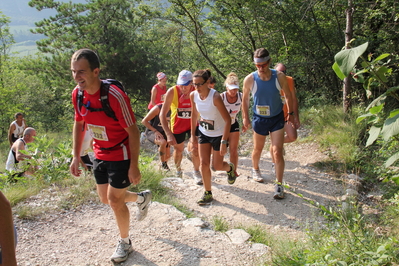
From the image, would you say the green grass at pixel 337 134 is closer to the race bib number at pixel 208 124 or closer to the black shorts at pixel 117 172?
the race bib number at pixel 208 124

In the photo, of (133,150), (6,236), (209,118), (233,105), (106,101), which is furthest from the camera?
(233,105)

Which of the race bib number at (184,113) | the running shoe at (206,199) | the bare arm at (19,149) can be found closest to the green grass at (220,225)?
the running shoe at (206,199)

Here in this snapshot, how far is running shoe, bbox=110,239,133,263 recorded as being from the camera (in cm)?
331

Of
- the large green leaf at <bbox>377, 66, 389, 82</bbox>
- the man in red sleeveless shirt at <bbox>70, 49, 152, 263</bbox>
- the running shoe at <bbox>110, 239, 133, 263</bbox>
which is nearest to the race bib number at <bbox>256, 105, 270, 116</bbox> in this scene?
the man in red sleeveless shirt at <bbox>70, 49, 152, 263</bbox>

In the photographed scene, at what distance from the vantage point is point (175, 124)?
6031 millimetres

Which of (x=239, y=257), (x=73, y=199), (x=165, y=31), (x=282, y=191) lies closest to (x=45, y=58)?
(x=165, y=31)

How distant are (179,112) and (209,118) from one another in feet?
3.92

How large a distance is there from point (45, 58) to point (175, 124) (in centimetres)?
1162

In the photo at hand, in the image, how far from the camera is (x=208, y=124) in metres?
4.84

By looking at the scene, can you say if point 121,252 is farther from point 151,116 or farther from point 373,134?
point 151,116

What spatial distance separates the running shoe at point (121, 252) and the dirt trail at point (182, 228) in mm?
66

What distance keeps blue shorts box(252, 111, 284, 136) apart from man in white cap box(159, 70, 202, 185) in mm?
1174

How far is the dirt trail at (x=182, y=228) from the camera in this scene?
343cm

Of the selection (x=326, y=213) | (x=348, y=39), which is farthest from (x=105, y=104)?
(x=348, y=39)
